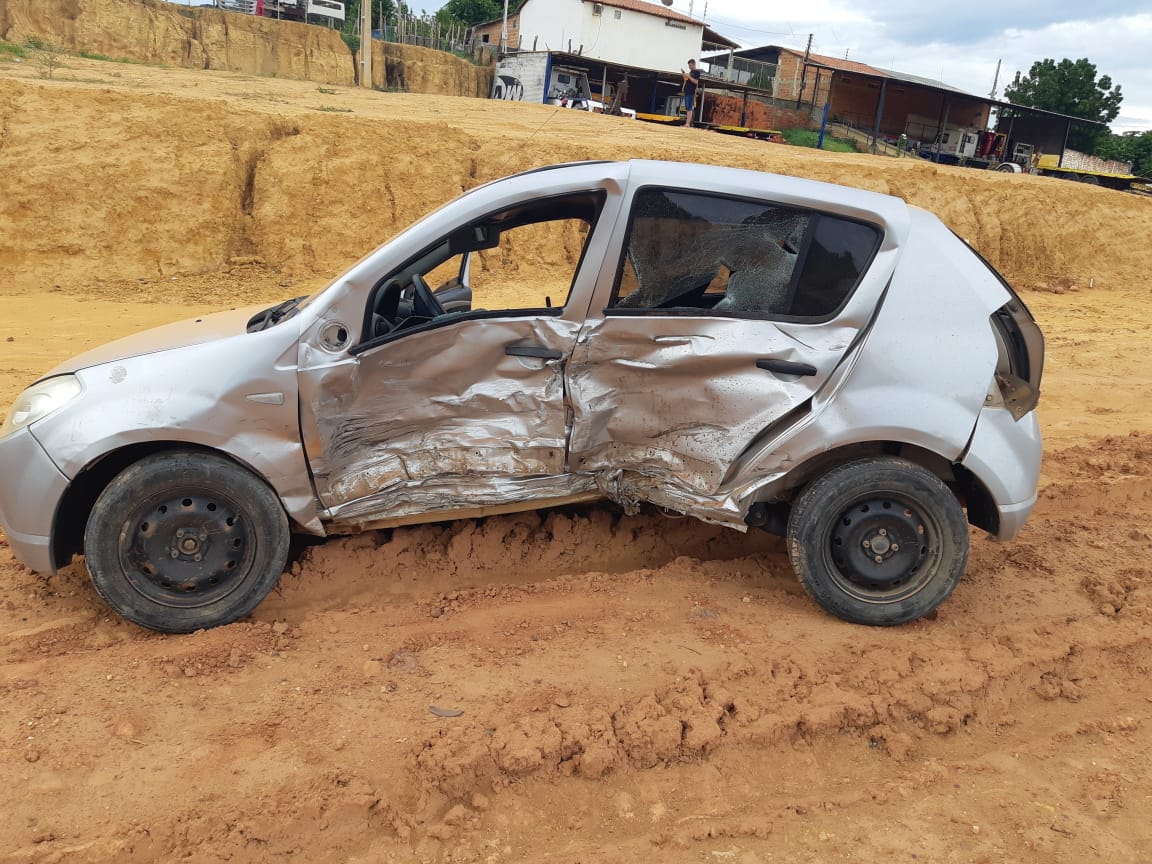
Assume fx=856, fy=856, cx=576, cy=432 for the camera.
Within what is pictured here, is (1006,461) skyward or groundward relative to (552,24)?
groundward

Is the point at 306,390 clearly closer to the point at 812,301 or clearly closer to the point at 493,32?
the point at 812,301

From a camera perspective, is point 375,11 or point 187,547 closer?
point 187,547

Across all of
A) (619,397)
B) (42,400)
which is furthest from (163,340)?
(619,397)

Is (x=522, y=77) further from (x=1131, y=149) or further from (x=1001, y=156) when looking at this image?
(x=1131, y=149)

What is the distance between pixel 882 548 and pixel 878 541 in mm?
38

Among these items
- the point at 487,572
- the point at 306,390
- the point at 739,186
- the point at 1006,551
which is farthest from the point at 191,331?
the point at 1006,551

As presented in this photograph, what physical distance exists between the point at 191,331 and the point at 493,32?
53.5m

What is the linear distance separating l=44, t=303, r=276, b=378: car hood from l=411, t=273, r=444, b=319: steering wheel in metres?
0.78

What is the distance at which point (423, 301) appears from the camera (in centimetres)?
403

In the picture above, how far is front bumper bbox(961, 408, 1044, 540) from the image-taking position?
3777 millimetres

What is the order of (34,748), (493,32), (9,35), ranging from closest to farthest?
(34,748), (9,35), (493,32)

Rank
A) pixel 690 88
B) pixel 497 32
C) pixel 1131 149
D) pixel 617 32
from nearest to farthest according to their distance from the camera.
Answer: pixel 690 88, pixel 617 32, pixel 1131 149, pixel 497 32

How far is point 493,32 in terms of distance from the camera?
51.8 meters

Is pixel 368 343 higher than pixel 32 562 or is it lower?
higher
